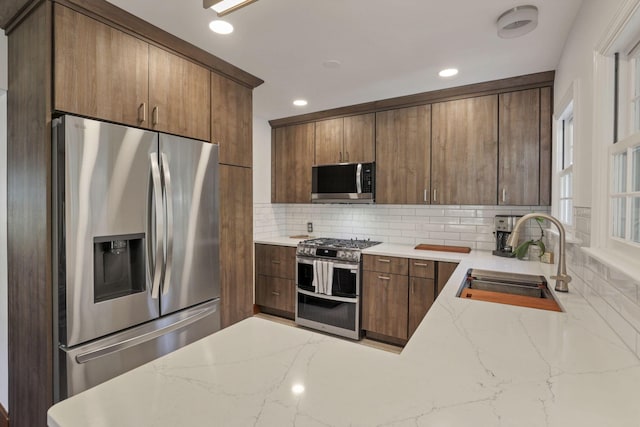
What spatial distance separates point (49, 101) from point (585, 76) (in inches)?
103

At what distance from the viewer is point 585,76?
5.32ft

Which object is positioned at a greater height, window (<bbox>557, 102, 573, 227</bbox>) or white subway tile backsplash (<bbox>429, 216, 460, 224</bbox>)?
window (<bbox>557, 102, 573, 227</bbox>)

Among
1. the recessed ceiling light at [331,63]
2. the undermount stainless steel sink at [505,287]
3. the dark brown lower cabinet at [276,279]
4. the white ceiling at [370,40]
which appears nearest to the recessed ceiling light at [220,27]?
the white ceiling at [370,40]

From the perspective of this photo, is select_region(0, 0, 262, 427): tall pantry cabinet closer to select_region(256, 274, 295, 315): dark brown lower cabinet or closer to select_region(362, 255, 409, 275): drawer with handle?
select_region(362, 255, 409, 275): drawer with handle

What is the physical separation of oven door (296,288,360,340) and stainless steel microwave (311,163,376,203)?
1063mm

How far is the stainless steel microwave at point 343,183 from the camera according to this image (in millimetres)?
3482

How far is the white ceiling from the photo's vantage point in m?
1.75

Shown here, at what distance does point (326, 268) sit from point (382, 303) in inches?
25.4

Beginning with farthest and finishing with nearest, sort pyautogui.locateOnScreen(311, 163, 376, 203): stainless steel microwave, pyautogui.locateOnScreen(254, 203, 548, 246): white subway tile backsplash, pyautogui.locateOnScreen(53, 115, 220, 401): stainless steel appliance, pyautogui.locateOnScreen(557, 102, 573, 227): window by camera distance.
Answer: pyautogui.locateOnScreen(311, 163, 376, 203): stainless steel microwave → pyautogui.locateOnScreen(254, 203, 548, 246): white subway tile backsplash → pyautogui.locateOnScreen(557, 102, 573, 227): window → pyautogui.locateOnScreen(53, 115, 220, 401): stainless steel appliance

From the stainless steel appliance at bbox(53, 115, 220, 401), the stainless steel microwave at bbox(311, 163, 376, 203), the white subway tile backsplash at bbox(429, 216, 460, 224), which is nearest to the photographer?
the stainless steel appliance at bbox(53, 115, 220, 401)

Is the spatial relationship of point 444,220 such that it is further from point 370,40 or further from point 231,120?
point 231,120

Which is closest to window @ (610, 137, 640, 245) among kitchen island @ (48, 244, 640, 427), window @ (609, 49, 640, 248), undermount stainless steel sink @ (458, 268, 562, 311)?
window @ (609, 49, 640, 248)

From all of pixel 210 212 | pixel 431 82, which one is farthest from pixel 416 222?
pixel 210 212

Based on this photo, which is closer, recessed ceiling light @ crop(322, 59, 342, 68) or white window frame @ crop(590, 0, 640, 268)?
white window frame @ crop(590, 0, 640, 268)
